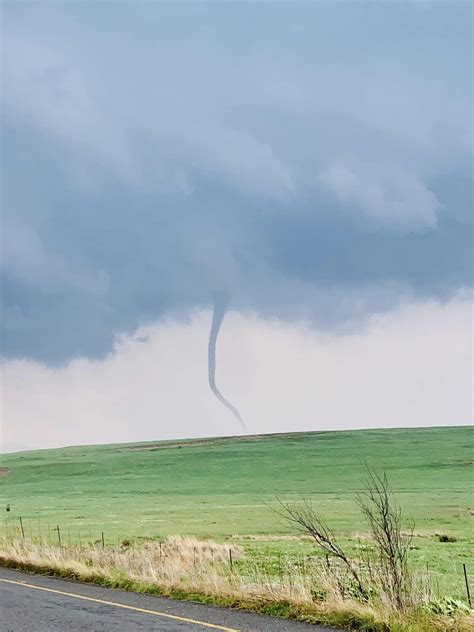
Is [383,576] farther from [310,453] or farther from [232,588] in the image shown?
[310,453]

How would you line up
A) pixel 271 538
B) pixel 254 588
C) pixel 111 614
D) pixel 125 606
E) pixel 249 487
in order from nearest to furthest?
pixel 111 614 → pixel 125 606 → pixel 254 588 → pixel 271 538 → pixel 249 487

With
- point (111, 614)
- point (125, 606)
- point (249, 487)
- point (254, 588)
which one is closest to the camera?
point (111, 614)

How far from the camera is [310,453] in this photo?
138375mm

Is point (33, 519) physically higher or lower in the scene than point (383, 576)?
lower

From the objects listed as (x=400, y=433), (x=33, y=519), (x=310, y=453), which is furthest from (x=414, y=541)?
(x=400, y=433)

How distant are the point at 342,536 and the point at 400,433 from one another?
5375 inches

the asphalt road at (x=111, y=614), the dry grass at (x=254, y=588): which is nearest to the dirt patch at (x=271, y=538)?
the dry grass at (x=254, y=588)

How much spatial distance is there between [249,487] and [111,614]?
8436 cm

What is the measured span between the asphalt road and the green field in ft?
26.1

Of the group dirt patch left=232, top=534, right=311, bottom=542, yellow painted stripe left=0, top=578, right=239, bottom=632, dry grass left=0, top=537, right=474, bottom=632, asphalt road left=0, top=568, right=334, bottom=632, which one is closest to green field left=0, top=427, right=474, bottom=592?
dirt patch left=232, top=534, right=311, bottom=542

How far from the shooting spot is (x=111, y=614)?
41.9ft

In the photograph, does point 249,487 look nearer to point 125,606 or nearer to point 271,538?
point 271,538

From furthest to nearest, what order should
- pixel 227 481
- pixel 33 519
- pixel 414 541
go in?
pixel 227 481, pixel 33 519, pixel 414 541

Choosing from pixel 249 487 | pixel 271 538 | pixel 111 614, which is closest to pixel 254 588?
pixel 111 614
